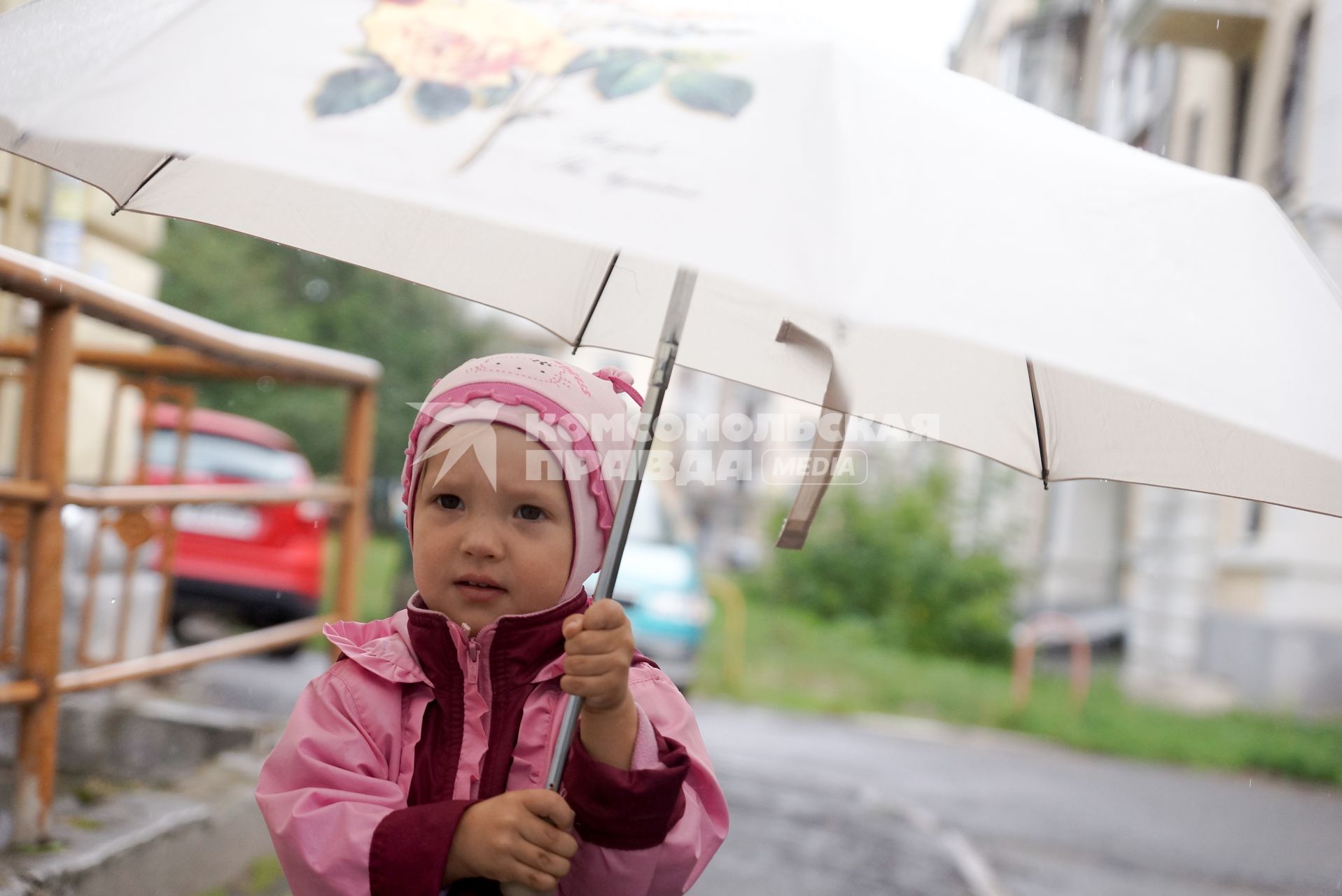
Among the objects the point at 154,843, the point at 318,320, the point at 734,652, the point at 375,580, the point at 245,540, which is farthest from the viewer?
the point at 318,320

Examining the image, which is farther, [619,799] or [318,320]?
[318,320]

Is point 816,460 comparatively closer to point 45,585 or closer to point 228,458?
point 45,585

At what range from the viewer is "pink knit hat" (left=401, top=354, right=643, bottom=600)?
1.67 metres

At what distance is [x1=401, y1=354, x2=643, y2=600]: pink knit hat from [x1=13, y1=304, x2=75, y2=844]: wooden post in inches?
58.1

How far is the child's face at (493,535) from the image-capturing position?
165 cm

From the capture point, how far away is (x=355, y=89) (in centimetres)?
129

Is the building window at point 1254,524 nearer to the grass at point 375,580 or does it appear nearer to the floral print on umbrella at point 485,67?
the grass at point 375,580

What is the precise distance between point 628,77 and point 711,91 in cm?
9

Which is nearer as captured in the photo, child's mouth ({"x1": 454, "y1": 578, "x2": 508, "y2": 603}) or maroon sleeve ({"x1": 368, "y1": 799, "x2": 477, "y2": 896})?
maroon sleeve ({"x1": 368, "y1": 799, "x2": 477, "y2": 896})

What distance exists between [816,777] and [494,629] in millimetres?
5404

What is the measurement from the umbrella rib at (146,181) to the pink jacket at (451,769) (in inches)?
28.4

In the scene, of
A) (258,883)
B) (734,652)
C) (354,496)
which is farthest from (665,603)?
(258,883)

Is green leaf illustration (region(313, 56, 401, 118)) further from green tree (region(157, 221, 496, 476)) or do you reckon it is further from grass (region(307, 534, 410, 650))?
green tree (region(157, 221, 496, 476))

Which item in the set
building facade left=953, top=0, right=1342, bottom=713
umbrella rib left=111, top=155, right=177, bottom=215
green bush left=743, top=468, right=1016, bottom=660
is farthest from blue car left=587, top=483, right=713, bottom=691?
umbrella rib left=111, top=155, right=177, bottom=215
